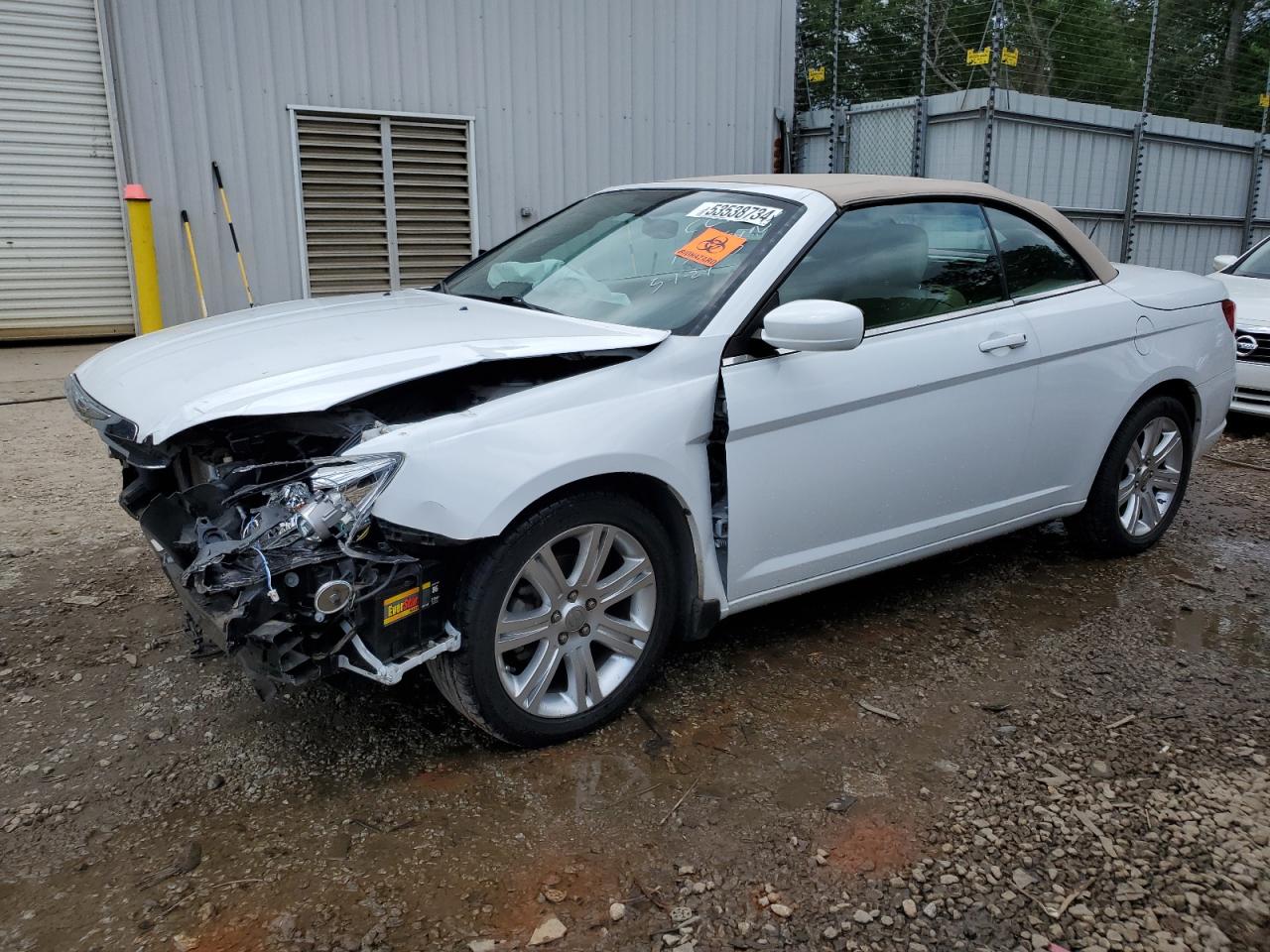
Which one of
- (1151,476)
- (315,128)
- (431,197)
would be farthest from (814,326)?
(431,197)

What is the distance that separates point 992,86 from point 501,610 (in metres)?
10.1

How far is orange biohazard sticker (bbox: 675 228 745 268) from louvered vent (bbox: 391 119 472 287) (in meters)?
6.54

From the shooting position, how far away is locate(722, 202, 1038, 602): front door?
10.4 feet

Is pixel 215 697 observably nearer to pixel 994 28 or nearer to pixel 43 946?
pixel 43 946

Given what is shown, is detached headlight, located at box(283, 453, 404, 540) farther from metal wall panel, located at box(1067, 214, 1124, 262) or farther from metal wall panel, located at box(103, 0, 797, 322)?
metal wall panel, located at box(1067, 214, 1124, 262)

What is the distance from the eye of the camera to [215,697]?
10.6ft

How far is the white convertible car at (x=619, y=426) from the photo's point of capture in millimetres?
2557

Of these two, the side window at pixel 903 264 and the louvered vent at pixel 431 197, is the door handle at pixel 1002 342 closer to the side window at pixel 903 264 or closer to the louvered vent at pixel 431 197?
the side window at pixel 903 264

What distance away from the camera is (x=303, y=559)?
8.04 feet

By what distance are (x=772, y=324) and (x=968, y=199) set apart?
1484 millimetres

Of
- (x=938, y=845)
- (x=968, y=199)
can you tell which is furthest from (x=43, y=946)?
(x=968, y=199)

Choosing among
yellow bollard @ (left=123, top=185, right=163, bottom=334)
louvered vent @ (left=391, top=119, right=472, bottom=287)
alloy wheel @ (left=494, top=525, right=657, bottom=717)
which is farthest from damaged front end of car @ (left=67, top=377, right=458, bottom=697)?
louvered vent @ (left=391, top=119, right=472, bottom=287)

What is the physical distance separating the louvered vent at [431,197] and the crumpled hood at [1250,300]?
21.2 feet

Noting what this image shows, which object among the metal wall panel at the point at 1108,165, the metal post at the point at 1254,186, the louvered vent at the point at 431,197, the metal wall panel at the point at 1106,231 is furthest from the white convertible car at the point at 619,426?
the metal post at the point at 1254,186
